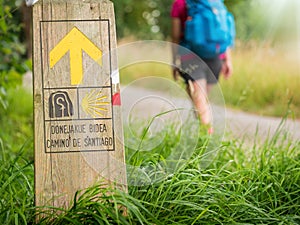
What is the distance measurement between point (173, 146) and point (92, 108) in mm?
1408

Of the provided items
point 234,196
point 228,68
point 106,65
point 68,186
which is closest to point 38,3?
point 106,65

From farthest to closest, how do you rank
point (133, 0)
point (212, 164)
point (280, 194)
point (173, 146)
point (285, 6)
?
point (285, 6), point (133, 0), point (173, 146), point (212, 164), point (280, 194)

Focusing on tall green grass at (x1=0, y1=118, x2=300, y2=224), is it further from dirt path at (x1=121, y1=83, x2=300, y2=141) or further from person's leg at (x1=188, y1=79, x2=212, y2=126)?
person's leg at (x1=188, y1=79, x2=212, y2=126)

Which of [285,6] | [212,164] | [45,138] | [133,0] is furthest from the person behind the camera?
[285,6]

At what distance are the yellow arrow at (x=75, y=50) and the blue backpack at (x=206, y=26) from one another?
8.35 feet

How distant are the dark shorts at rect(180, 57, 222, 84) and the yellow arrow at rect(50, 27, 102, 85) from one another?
7.16 feet

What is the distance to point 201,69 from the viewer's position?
552 centimetres

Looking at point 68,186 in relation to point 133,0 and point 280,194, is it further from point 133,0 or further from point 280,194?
point 133,0

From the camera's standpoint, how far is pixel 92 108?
118 inches

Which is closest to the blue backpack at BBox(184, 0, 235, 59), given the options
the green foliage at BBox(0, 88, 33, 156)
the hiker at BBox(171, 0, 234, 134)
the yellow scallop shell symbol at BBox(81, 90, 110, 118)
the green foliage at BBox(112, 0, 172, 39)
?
the hiker at BBox(171, 0, 234, 134)

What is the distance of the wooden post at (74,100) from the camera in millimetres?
2961

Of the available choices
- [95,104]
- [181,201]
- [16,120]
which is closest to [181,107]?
[95,104]

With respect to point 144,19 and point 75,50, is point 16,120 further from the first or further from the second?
point 144,19

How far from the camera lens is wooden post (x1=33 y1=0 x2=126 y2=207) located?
2.96 m
